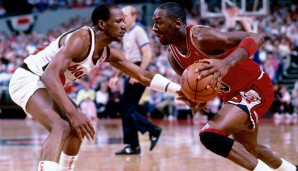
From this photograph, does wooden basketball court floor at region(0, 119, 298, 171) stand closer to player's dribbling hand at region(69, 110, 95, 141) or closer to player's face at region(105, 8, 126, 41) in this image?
player's face at region(105, 8, 126, 41)

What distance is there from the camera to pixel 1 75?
17391 mm

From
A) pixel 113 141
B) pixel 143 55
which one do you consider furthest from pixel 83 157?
pixel 113 141

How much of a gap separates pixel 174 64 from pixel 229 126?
0.88m

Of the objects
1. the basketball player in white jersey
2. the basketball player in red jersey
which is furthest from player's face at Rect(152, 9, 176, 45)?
the basketball player in white jersey

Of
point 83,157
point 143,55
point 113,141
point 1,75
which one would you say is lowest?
point 1,75

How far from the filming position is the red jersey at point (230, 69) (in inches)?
203

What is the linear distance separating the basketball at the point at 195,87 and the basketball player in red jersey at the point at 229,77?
11 cm

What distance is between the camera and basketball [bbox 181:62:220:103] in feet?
15.5

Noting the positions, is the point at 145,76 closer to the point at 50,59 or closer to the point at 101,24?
the point at 101,24

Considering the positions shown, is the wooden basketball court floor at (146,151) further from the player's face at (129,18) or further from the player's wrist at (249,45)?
the player's wrist at (249,45)

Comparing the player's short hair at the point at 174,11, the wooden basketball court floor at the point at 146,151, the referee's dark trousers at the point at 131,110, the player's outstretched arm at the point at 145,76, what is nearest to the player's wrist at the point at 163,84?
the player's outstretched arm at the point at 145,76

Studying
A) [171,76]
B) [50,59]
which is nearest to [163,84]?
[50,59]

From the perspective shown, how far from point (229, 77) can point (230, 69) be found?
0.07 meters

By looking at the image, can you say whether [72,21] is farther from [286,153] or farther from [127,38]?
[286,153]
